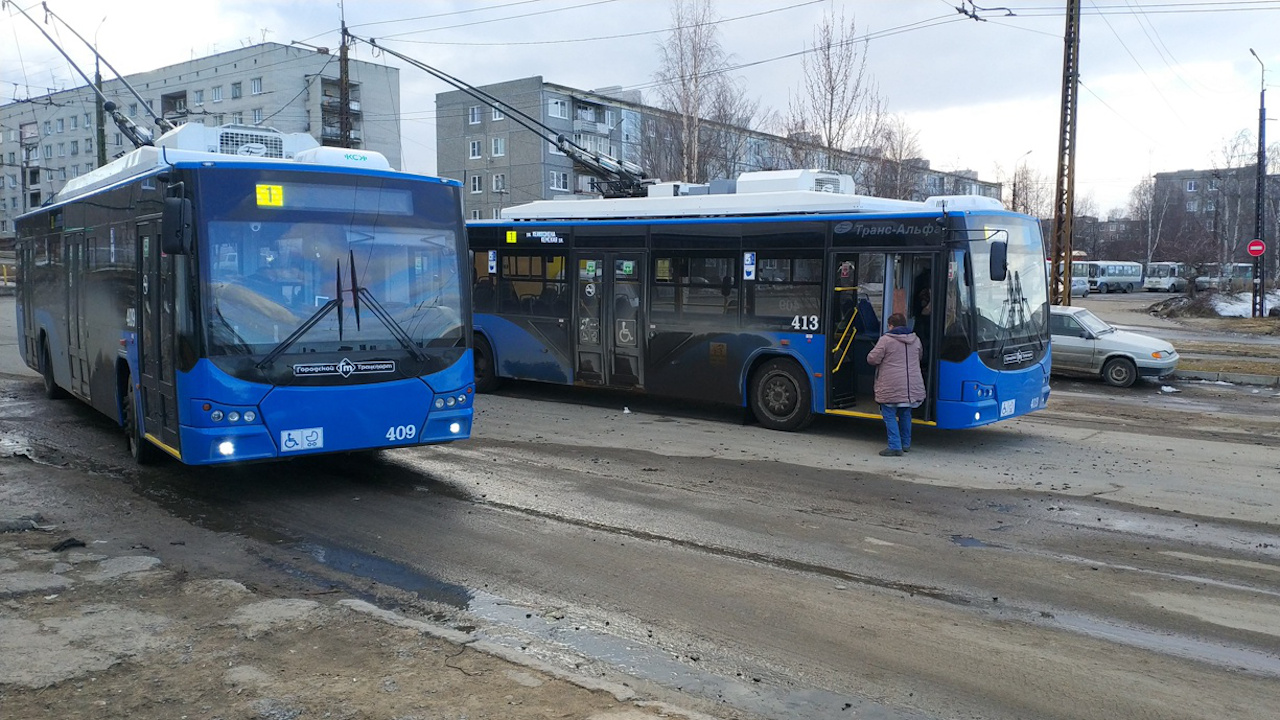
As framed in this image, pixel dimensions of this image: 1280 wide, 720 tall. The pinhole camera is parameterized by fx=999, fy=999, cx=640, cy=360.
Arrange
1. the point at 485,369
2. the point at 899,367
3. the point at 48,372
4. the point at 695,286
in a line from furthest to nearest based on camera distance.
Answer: the point at 485,369 < the point at 48,372 < the point at 695,286 < the point at 899,367

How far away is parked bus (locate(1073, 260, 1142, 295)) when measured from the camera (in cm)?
7594

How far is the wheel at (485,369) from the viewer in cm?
1647

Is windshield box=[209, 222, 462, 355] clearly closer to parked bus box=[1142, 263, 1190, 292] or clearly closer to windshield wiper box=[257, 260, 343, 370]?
windshield wiper box=[257, 260, 343, 370]

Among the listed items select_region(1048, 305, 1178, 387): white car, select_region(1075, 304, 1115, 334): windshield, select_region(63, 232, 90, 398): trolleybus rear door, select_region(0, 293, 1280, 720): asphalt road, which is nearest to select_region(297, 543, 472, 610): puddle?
select_region(0, 293, 1280, 720): asphalt road

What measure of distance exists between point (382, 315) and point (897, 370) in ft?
18.8

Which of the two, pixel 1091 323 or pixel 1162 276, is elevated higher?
pixel 1162 276

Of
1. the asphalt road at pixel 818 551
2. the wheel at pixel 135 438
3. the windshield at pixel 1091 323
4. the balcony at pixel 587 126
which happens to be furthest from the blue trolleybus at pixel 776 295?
the balcony at pixel 587 126

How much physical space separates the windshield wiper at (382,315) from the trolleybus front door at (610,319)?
19.1 ft

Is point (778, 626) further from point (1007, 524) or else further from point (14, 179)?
point (14, 179)

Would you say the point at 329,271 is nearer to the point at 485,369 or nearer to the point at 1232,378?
the point at 485,369

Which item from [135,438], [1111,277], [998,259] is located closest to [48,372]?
[135,438]

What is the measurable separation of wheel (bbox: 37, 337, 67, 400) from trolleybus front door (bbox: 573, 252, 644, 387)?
738cm

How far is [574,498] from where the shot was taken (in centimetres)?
887

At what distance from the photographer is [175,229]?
25.6 ft
